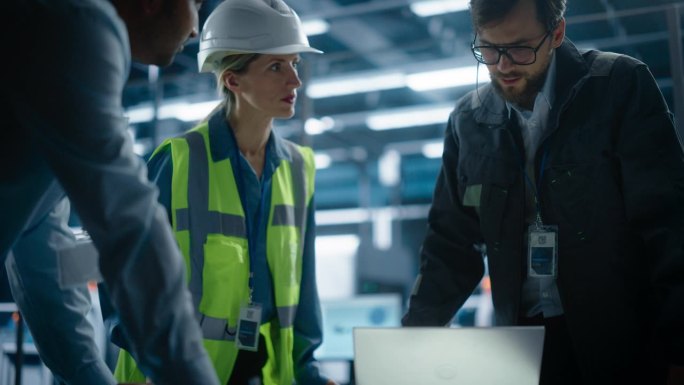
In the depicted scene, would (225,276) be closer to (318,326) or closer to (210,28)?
(318,326)

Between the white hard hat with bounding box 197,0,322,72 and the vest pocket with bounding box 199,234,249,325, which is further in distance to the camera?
the white hard hat with bounding box 197,0,322,72

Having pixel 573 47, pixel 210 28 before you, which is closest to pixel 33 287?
pixel 210 28

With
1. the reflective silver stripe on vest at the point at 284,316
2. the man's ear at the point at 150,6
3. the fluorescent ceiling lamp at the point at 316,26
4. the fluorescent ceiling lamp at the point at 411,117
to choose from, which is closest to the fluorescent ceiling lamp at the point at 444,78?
the fluorescent ceiling lamp at the point at 316,26

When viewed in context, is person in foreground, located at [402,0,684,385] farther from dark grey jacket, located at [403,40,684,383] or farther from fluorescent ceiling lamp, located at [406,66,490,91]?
fluorescent ceiling lamp, located at [406,66,490,91]

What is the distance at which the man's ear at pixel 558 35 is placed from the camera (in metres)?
1.78

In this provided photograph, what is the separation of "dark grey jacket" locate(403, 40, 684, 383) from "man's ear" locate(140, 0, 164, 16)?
3.37ft

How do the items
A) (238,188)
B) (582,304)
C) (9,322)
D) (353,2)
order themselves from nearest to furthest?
(582,304) < (238,188) < (9,322) < (353,2)

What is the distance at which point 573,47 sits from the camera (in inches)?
71.3

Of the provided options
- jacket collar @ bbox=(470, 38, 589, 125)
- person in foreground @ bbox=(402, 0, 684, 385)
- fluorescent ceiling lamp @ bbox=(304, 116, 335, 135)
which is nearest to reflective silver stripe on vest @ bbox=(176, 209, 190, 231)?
person in foreground @ bbox=(402, 0, 684, 385)

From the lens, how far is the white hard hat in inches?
75.7

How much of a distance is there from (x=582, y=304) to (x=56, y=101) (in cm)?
123

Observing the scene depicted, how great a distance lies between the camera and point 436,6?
7.11m

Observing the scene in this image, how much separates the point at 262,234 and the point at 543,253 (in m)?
0.67

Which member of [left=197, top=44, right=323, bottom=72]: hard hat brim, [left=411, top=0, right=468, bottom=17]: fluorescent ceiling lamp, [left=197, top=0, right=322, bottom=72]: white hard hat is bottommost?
[left=197, top=44, right=323, bottom=72]: hard hat brim
